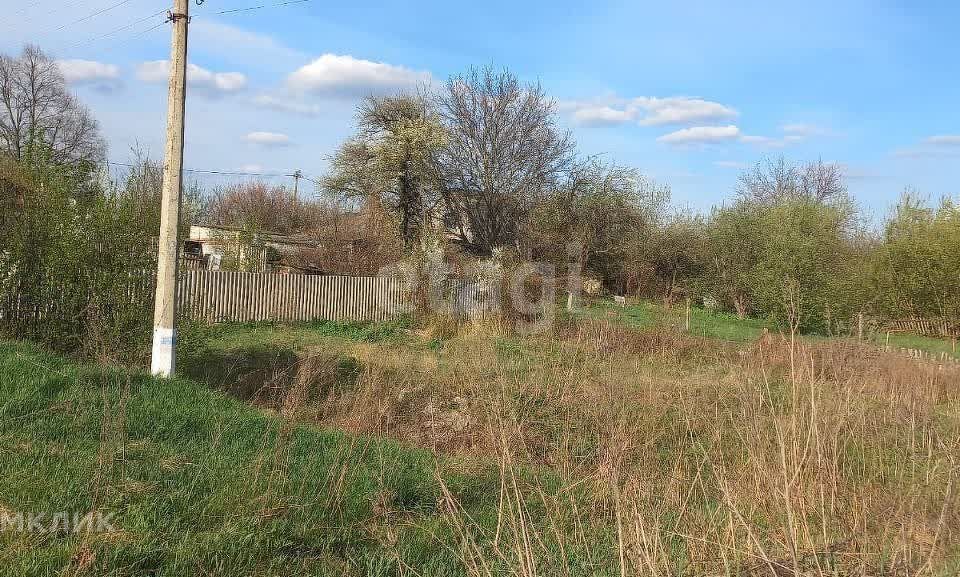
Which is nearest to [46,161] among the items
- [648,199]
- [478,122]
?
[478,122]

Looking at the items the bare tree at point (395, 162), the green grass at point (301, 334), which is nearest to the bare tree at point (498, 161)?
the bare tree at point (395, 162)

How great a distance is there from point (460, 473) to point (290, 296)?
40.5 ft

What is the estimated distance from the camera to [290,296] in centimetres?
1689

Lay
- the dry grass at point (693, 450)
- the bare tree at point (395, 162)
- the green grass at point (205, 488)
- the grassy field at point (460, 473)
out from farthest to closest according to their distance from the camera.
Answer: the bare tree at point (395, 162) → the green grass at point (205, 488) → the grassy field at point (460, 473) → the dry grass at point (693, 450)

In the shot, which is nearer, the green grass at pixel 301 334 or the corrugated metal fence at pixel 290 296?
the green grass at pixel 301 334

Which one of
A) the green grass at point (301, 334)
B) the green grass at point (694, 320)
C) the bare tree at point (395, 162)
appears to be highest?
the bare tree at point (395, 162)

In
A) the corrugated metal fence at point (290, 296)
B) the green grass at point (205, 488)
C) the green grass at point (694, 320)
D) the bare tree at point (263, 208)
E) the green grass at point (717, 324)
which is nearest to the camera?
the green grass at point (205, 488)

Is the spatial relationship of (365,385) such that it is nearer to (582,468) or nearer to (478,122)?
(582,468)

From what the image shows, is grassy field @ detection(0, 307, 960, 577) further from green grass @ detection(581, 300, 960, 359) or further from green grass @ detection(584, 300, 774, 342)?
green grass @ detection(581, 300, 960, 359)

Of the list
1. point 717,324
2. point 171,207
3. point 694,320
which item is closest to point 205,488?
point 171,207

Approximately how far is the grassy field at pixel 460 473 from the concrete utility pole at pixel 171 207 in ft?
3.14

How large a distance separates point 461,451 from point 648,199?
27822 millimetres

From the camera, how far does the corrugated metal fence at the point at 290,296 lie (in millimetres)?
15555

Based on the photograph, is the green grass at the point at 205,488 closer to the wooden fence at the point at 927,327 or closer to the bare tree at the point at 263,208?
the wooden fence at the point at 927,327
